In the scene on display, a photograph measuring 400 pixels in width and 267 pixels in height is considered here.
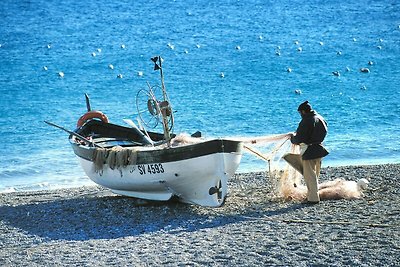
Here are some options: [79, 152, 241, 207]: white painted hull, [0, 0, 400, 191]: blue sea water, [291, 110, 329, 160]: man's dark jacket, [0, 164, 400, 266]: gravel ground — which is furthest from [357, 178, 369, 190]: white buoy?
[0, 0, 400, 191]: blue sea water

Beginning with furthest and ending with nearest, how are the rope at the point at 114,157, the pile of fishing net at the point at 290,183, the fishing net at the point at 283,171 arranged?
the rope at the point at 114,157 → the fishing net at the point at 283,171 → the pile of fishing net at the point at 290,183

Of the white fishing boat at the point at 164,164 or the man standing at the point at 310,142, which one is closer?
the man standing at the point at 310,142

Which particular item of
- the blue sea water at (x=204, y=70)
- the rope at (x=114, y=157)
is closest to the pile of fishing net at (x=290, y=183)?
the rope at (x=114, y=157)

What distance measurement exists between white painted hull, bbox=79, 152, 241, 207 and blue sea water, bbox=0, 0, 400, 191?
15.3 feet

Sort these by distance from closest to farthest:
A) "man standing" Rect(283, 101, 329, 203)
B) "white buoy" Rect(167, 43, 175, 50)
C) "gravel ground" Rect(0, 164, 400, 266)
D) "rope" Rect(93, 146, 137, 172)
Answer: "gravel ground" Rect(0, 164, 400, 266) → "man standing" Rect(283, 101, 329, 203) → "rope" Rect(93, 146, 137, 172) → "white buoy" Rect(167, 43, 175, 50)

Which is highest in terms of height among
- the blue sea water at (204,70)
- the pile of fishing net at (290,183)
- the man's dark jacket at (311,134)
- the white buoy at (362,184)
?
the man's dark jacket at (311,134)

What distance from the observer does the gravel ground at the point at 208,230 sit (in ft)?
38.6

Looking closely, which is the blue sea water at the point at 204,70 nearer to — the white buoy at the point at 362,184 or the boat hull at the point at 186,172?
the boat hull at the point at 186,172

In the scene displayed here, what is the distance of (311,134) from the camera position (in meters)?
14.7

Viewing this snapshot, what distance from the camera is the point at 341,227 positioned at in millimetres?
12977

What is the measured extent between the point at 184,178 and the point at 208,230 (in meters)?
1.83

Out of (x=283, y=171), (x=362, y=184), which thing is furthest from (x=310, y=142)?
(x=362, y=184)

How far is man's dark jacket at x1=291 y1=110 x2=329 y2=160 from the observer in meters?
14.6

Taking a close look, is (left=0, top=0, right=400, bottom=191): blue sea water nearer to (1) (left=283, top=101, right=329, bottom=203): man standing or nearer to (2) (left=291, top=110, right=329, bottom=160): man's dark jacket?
(1) (left=283, top=101, right=329, bottom=203): man standing
